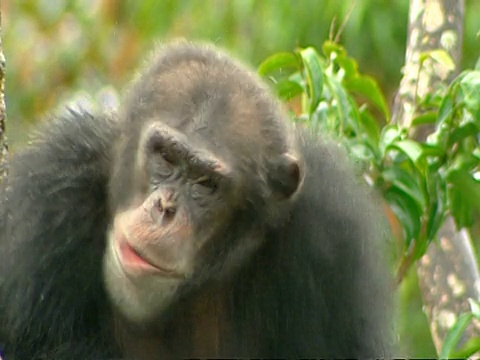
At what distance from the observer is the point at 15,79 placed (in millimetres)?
8539

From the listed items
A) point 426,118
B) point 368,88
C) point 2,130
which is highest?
point 2,130

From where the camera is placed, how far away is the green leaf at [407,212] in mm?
3838

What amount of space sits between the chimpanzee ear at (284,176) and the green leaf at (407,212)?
0.44 m

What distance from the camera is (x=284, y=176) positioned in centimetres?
356

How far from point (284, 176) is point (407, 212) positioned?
0.56m

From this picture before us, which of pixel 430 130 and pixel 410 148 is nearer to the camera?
pixel 410 148

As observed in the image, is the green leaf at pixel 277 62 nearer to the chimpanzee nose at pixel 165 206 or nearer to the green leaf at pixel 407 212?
the green leaf at pixel 407 212

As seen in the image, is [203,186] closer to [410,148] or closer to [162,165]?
[162,165]

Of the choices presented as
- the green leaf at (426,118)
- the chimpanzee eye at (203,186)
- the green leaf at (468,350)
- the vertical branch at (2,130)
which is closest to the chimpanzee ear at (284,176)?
the chimpanzee eye at (203,186)

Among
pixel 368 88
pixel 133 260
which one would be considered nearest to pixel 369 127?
pixel 368 88

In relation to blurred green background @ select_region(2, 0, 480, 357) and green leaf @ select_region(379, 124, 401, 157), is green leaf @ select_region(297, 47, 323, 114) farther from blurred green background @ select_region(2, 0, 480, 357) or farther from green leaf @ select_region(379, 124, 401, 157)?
blurred green background @ select_region(2, 0, 480, 357)

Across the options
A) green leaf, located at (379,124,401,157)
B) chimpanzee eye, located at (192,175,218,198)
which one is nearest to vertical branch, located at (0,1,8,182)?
chimpanzee eye, located at (192,175,218,198)

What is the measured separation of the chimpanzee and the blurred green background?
32.6 inches

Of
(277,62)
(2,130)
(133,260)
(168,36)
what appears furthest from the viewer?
(168,36)
